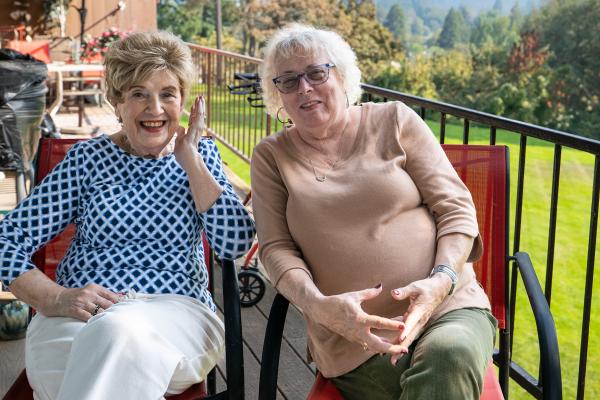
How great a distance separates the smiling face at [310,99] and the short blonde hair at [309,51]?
20 millimetres

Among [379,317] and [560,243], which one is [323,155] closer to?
[379,317]

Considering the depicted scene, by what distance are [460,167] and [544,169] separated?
11.4 metres

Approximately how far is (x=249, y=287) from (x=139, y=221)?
144cm

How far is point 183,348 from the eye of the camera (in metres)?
1.70

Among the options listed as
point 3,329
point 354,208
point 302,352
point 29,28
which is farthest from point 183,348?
point 29,28

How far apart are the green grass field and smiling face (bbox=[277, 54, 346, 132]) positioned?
2.60 m

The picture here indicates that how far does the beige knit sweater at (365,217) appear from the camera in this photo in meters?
1.77

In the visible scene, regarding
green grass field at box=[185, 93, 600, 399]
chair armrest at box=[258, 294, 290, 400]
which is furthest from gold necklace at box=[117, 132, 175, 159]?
green grass field at box=[185, 93, 600, 399]

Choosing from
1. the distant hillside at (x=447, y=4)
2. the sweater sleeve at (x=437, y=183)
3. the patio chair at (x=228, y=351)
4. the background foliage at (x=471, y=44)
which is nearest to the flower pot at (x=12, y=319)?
the patio chair at (x=228, y=351)

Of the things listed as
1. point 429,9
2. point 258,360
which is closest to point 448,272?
point 258,360

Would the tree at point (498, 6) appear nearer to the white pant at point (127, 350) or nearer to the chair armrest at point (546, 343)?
the chair armrest at point (546, 343)

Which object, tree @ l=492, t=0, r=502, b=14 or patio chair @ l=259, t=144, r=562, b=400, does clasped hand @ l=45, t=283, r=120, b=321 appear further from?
tree @ l=492, t=0, r=502, b=14

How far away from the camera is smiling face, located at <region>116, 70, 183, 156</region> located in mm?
1895

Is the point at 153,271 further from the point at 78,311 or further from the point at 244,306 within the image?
the point at 244,306
